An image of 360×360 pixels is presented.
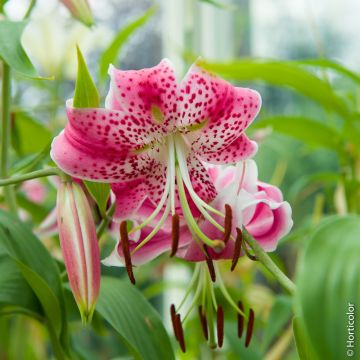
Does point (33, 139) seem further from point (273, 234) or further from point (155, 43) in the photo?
point (155, 43)

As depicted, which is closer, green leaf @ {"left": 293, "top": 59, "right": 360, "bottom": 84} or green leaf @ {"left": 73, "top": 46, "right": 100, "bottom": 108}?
green leaf @ {"left": 73, "top": 46, "right": 100, "bottom": 108}

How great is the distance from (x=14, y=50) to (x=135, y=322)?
217mm

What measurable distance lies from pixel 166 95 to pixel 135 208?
0.09m

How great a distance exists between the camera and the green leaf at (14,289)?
1.50 feet

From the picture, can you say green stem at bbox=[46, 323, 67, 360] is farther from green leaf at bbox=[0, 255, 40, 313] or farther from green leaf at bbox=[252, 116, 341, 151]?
green leaf at bbox=[252, 116, 341, 151]

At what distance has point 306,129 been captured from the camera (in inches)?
28.6

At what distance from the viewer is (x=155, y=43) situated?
177 cm

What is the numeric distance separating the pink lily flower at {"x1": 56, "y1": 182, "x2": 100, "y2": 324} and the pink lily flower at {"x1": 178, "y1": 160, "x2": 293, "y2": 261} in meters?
0.07

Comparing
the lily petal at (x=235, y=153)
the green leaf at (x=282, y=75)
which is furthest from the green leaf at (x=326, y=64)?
the lily petal at (x=235, y=153)

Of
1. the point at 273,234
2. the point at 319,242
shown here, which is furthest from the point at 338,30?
the point at 319,242

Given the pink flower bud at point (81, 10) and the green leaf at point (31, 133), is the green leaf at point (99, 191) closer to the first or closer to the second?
the pink flower bud at point (81, 10)

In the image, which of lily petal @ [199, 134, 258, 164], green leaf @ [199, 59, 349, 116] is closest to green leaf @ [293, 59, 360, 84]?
green leaf @ [199, 59, 349, 116]

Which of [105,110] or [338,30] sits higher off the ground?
[105,110]

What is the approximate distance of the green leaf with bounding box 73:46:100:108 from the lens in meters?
0.37
